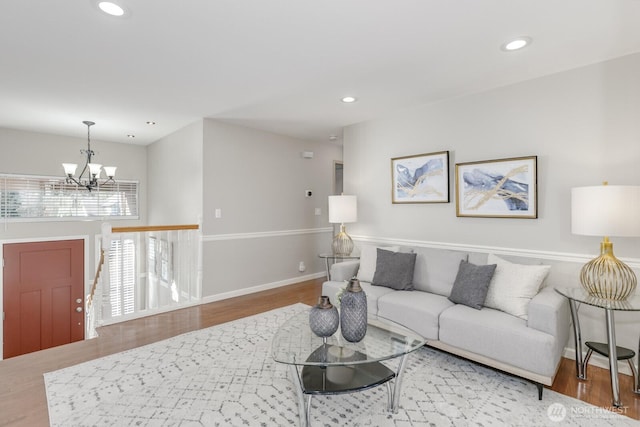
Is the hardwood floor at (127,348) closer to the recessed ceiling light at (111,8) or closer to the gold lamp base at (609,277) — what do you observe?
the gold lamp base at (609,277)

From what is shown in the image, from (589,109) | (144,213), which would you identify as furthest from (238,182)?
(589,109)

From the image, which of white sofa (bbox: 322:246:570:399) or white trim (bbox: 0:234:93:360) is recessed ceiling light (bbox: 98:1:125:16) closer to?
white sofa (bbox: 322:246:570:399)

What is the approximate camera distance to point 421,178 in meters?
3.77

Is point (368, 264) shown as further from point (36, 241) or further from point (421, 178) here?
point (36, 241)

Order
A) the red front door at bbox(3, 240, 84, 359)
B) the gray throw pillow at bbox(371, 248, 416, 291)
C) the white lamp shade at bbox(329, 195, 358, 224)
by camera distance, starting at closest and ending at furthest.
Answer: the gray throw pillow at bbox(371, 248, 416, 291) < the white lamp shade at bbox(329, 195, 358, 224) < the red front door at bbox(3, 240, 84, 359)

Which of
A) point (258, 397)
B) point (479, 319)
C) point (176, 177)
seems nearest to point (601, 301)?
point (479, 319)

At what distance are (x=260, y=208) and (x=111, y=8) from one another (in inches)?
127

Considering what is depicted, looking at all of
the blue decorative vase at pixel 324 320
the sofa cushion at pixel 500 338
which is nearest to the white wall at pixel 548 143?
the sofa cushion at pixel 500 338

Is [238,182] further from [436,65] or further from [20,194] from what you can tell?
[20,194]

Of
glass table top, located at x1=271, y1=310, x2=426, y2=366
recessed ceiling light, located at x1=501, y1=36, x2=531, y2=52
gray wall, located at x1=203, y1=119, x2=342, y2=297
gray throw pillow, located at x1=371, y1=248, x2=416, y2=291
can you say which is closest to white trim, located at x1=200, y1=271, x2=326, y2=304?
gray wall, located at x1=203, y1=119, x2=342, y2=297

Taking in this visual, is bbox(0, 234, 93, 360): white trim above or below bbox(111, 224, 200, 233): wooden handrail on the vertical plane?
below

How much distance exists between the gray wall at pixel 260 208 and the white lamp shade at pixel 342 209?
1.26 metres

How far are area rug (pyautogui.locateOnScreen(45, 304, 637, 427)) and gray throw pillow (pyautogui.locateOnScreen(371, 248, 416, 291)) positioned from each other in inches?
27.0

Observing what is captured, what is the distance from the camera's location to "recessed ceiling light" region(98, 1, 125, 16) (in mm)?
1828
